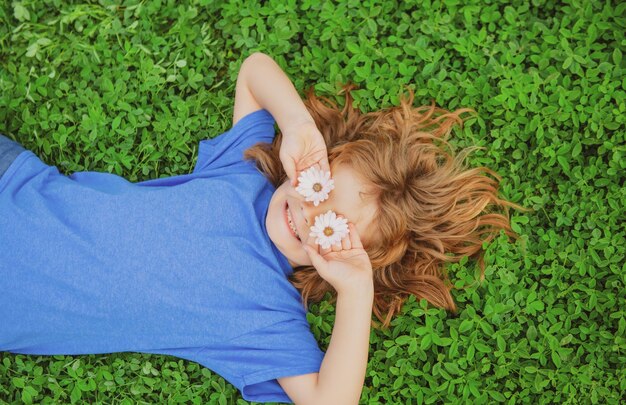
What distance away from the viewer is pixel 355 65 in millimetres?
3686

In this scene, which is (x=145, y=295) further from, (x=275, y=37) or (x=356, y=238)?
(x=275, y=37)

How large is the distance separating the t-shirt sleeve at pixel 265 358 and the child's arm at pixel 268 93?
1009 mm

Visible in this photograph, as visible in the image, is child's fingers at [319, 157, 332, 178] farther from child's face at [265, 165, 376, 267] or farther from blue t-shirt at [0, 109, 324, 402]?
blue t-shirt at [0, 109, 324, 402]

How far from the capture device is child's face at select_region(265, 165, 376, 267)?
2.83 m

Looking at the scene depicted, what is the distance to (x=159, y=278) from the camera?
306 cm

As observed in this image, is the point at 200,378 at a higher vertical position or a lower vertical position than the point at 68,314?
lower

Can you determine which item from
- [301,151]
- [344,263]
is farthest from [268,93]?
[344,263]

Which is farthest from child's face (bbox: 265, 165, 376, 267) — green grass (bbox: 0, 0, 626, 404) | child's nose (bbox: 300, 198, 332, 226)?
green grass (bbox: 0, 0, 626, 404)

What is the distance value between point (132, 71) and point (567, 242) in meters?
2.76

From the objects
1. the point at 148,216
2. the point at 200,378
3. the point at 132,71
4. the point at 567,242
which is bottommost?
the point at 200,378

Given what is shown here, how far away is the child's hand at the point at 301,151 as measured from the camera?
2.89 metres

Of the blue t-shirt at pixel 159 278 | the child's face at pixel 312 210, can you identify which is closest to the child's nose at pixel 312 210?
the child's face at pixel 312 210

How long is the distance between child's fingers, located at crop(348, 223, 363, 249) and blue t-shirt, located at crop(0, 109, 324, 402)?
48 centimetres

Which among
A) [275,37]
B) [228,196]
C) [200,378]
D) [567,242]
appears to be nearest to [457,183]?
[567,242]
